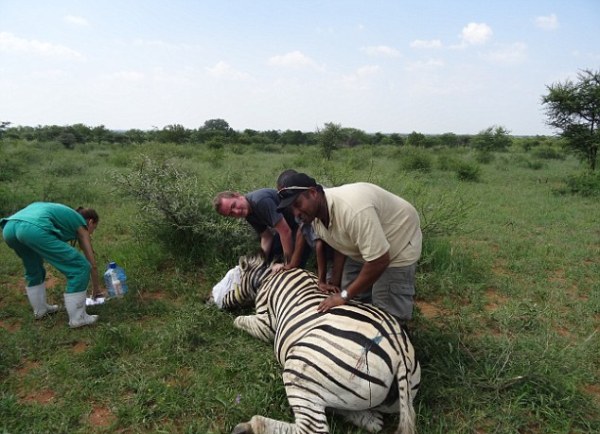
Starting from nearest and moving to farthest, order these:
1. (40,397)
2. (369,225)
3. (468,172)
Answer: (369,225), (40,397), (468,172)

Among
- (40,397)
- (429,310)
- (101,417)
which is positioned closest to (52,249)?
(40,397)

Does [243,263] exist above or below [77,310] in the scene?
above

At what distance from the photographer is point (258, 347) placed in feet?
10.3

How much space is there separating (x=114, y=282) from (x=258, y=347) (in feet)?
5.71

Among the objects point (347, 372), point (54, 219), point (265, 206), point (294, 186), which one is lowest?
point (347, 372)

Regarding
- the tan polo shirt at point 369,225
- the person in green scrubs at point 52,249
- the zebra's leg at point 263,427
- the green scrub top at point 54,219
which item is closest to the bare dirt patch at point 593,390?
the tan polo shirt at point 369,225

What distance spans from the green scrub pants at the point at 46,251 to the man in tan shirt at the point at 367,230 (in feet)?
7.12

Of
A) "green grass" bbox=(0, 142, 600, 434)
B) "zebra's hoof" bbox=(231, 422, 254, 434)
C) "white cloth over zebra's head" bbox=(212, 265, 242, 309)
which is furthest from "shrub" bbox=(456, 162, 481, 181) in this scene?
"zebra's hoof" bbox=(231, 422, 254, 434)

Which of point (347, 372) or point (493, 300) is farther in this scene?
point (493, 300)

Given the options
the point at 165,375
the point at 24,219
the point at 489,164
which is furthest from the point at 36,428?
the point at 489,164

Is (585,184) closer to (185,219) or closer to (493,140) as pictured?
(185,219)

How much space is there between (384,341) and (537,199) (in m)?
8.18

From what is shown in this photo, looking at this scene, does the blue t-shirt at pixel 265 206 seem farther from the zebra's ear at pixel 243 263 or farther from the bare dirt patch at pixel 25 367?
the bare dirt patch at pixel 25 367

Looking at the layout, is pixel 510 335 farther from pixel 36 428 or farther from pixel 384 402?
pixel 36 428
